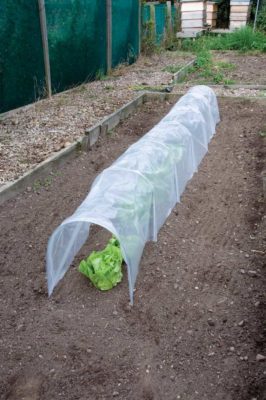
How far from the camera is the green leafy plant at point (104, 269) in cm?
281

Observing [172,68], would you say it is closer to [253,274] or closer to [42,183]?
[42,183]

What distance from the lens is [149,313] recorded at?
2.65m

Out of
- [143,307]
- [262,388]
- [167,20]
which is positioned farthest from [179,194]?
[167,20]

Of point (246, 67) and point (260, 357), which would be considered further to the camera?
point (246, 67)

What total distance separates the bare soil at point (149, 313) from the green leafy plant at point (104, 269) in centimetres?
7

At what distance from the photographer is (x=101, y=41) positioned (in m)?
8.34

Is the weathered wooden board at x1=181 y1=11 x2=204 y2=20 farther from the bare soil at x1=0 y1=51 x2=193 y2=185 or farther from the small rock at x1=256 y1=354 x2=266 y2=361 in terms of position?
the small rock at x1=256 y1=354 x2=266 y2=361

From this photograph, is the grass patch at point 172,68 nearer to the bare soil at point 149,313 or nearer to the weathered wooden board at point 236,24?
the bare soil at point 149,313

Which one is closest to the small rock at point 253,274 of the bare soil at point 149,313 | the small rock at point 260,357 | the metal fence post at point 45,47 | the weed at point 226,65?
the bare soil at point 149,313

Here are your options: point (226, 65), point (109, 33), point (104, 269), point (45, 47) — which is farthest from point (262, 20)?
point (104, 269)

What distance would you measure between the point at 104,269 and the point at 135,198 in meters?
0.61

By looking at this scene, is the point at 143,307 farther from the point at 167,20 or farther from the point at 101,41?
the point at 167,20

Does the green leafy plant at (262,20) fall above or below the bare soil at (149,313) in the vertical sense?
above

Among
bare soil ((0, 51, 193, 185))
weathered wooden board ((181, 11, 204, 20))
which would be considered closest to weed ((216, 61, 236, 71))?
bare soil ((0, 51, 193, 185))
